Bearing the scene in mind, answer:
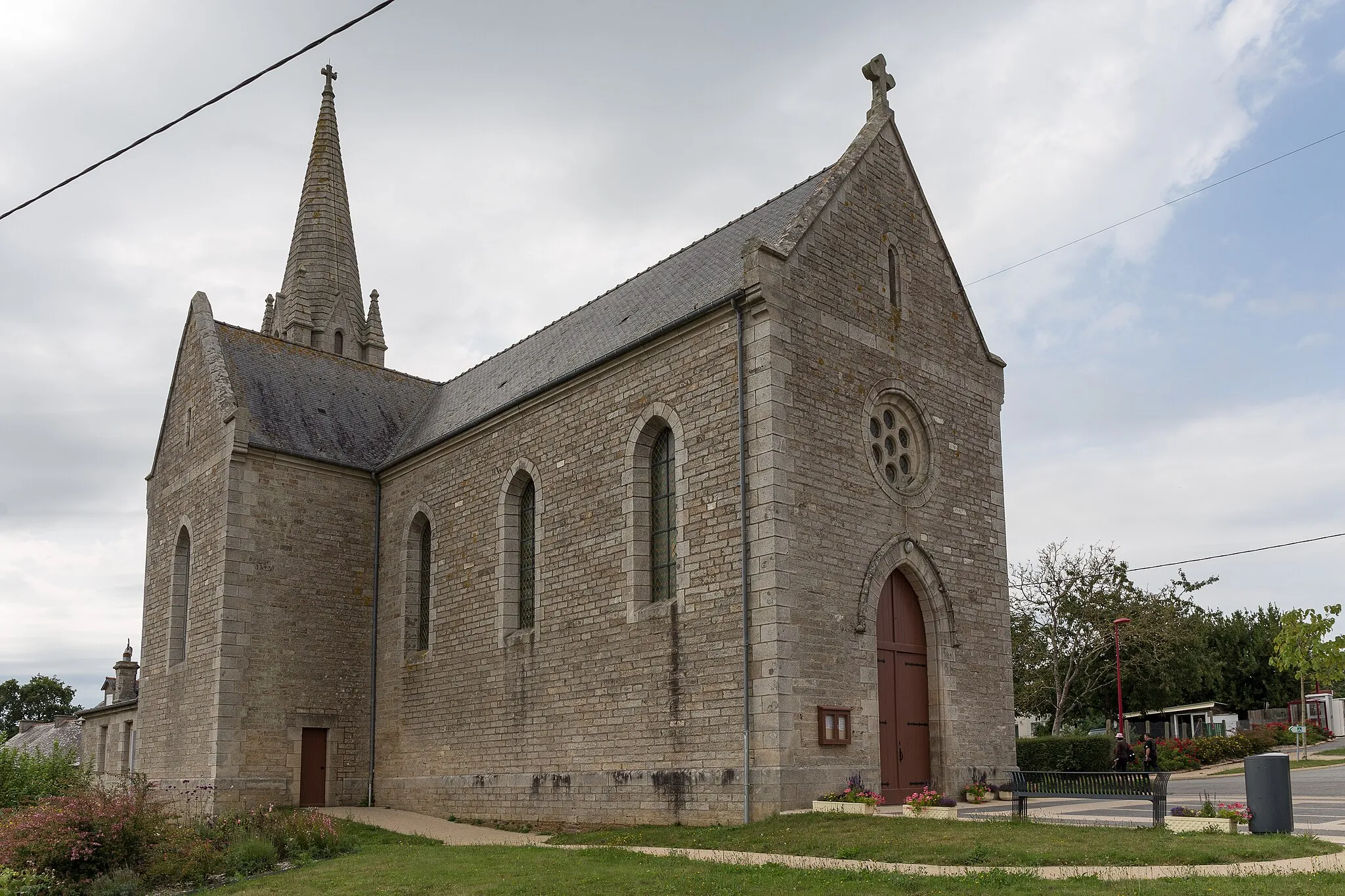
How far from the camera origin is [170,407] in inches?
1204

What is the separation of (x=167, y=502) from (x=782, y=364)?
1911cm

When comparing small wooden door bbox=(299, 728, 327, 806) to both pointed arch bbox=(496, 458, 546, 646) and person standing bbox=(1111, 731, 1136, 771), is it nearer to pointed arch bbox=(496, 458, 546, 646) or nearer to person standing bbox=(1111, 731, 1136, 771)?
pointed arch bbox=(496, 458, 546, 646)

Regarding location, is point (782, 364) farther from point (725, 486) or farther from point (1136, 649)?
point (1136, 649)

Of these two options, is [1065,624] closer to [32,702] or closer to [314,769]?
[314,769]

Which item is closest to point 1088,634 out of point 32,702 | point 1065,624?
point 1065,624

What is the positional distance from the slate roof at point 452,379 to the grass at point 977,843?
8.18 m

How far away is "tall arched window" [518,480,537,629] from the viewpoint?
22.5 meters

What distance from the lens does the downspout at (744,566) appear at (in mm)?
16234

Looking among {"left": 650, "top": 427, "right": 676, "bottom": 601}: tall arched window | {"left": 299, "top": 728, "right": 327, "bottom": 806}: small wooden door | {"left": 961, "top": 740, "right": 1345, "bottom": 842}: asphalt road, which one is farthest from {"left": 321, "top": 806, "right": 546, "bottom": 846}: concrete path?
{"left": 961, "top": 740, "right": 1345, "bottom": 842}: asphalt road

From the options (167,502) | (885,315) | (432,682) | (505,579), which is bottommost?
(432,682)

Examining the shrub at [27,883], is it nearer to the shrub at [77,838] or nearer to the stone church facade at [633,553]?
the shrub at [77,838]

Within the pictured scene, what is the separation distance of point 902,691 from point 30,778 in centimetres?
2013

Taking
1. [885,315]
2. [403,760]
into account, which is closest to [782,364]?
[885,315]

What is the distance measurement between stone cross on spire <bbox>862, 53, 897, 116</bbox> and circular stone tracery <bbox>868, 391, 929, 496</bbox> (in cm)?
566
